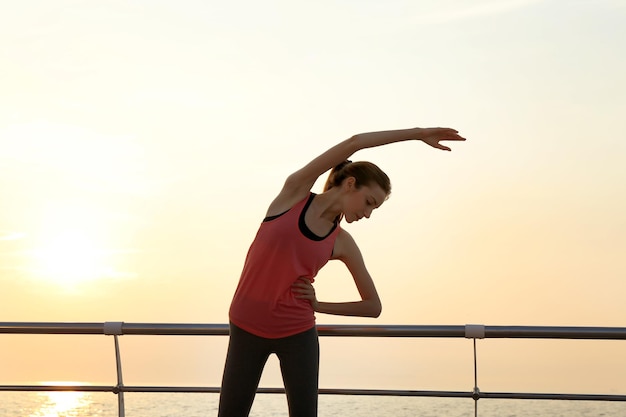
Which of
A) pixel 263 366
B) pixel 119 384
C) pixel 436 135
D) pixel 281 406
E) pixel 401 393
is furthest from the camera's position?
pixel 119 384

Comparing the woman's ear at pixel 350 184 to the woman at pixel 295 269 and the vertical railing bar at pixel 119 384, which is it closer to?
the woman at pixel 295 269

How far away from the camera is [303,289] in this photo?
3.46 metres

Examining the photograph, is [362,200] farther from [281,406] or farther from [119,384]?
[119,384]

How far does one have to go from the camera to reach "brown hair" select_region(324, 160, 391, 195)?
3396mm

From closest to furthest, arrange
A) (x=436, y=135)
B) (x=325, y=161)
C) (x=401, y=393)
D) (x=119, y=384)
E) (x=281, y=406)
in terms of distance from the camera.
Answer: (x=325, y=161) → (x=436, y=135) → (x=281, y=406) → (x=401, y=393) → (x=119, y=384)

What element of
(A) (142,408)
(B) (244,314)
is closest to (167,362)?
(A) (142,408)

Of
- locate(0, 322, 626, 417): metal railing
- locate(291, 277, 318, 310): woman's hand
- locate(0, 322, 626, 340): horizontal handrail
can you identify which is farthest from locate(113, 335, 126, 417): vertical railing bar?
locate(291, 277, 318, 310): woman's hand

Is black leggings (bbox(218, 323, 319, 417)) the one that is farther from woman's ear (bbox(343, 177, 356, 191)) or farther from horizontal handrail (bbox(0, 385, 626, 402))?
horizontal handrail (bbox(0, 385, 626, 402))

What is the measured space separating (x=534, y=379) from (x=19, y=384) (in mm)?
2915

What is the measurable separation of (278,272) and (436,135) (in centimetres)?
81

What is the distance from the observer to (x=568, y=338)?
453 cm

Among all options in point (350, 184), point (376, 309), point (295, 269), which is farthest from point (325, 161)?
point (376, 309)

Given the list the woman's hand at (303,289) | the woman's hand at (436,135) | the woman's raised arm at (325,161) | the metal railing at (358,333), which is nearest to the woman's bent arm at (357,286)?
the woman's hand at (303,289)

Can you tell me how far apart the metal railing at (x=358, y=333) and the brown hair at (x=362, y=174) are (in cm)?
112
